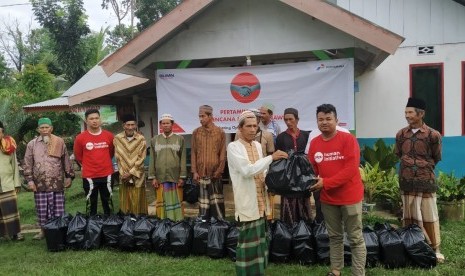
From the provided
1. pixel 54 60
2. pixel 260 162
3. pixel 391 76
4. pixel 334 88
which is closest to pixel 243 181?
pixel 260 162

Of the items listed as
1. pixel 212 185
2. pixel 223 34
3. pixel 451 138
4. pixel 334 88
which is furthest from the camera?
pixel 451 138

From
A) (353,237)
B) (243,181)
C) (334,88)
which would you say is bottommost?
(353,237)

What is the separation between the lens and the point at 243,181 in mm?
3865

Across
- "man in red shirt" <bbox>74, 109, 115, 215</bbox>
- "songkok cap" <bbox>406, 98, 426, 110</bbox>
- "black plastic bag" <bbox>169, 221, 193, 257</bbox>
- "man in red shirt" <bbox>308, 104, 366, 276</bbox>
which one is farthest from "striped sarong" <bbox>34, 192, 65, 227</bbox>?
"songkok cap" <bbox>406, 98, 426, 110</bbox>

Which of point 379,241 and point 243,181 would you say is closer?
point 243,181

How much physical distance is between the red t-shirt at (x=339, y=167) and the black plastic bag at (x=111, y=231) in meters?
2.77

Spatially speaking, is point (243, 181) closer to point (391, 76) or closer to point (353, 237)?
point (353, 237)

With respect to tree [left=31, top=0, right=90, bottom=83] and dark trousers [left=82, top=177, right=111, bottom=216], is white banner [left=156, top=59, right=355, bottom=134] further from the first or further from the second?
tree [left=31, top=0, right=90, bottom=83]

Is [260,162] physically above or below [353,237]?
above

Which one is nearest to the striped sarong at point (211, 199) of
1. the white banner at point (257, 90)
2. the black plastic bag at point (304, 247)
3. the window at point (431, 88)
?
the white banner at point (257, 90)

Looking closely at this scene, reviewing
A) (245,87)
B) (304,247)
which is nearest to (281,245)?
(304,247)

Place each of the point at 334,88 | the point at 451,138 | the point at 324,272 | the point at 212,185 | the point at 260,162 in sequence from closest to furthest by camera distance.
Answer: the point at 260,162 → the point at 324,272 → the point at 212,185 → the point at 334,88 → the point at 451,138

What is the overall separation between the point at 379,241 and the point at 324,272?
70 cm

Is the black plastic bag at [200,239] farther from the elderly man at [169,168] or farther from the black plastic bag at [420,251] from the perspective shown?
the black plastic bag at [420,251]
